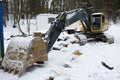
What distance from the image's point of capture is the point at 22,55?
796 cm

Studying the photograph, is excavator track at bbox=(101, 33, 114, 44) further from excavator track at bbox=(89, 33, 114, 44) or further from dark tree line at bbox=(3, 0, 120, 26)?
dark tree line at bbox=(3, 0, 120, 26)

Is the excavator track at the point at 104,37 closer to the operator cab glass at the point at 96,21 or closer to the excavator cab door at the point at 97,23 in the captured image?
the excavator cab door at the point at 97,23

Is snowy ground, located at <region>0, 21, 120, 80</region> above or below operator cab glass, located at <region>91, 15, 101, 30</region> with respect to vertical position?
below

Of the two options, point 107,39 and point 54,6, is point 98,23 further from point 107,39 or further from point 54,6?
point 54,6

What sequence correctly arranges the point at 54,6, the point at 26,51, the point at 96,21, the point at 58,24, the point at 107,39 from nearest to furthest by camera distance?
the point at 26,51 → the point at 58,24 → the point at 107,39 → the point at 96,21 → the point at 54,6

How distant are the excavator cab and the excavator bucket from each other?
6.47 metres

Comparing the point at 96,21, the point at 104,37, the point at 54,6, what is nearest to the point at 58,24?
the point at 104,37

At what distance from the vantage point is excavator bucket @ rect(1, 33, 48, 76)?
7.81 metres

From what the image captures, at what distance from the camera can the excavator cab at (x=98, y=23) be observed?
47.8 feet

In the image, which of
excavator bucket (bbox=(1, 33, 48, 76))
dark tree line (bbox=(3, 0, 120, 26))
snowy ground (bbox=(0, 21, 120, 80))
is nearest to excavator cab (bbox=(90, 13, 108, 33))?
snowy ground (bbox=(0, 21, 120, 80))

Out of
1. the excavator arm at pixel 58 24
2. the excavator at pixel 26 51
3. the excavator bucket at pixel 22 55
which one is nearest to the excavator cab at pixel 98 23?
the excavator arm at pixel 58 24

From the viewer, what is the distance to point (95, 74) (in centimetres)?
830

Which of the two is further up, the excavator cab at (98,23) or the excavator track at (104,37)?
the excavator cab at (98,23)

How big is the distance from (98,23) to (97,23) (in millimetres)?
64
